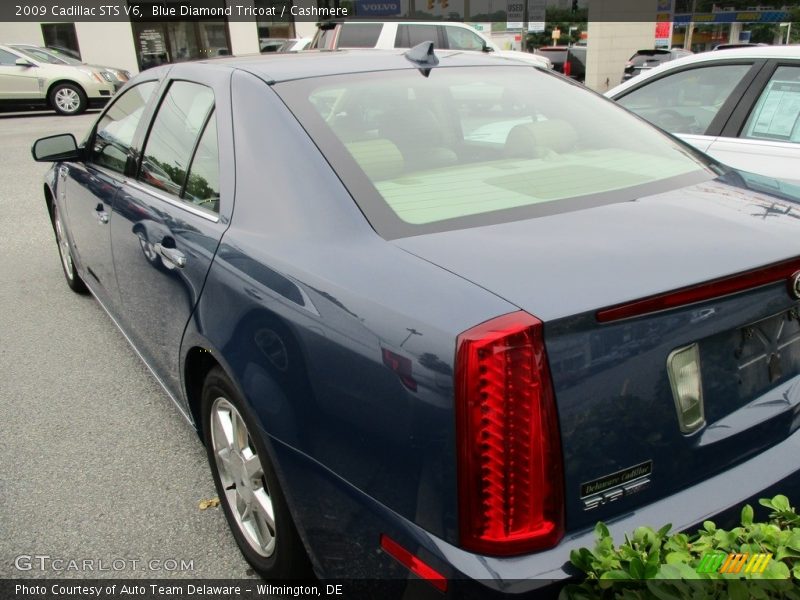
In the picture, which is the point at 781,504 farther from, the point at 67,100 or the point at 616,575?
the point at 67,100

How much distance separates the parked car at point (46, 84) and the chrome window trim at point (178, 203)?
15.9 metres

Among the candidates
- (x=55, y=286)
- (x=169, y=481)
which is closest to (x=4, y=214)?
(x=55, y=286)

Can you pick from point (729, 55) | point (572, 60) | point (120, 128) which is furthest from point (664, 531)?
point (572, 60)

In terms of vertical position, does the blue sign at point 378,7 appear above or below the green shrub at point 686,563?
above

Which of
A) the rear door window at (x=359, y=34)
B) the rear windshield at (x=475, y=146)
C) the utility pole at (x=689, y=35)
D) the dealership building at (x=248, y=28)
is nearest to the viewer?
the rear windshield at (x=475, y=146)

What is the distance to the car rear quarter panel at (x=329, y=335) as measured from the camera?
1.56 meters

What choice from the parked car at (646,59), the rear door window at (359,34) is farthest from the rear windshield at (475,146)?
the parked car at (646,59)

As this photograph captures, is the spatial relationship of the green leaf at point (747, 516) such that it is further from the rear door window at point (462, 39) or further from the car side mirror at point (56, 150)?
the rear door window at point (462, 39)

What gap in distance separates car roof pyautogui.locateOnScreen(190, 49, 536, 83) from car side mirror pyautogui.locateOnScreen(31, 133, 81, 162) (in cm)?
135

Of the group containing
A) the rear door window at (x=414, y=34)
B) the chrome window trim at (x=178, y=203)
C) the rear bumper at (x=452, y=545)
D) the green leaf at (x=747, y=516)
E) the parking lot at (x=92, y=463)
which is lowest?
the parking lot at (x=92, y=463)

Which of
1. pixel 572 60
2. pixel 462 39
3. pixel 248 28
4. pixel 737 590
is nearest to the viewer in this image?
pixel 737 590

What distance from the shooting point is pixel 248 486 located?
2.37 metres

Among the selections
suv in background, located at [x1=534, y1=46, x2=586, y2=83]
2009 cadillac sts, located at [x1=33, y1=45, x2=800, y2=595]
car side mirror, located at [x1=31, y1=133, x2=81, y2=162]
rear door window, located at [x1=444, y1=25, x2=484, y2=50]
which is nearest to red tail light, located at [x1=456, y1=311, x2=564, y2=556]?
2009 cadillac sts, located at [x1=33, y1=45, x2=800, y2=595]

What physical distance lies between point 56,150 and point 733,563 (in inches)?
151
